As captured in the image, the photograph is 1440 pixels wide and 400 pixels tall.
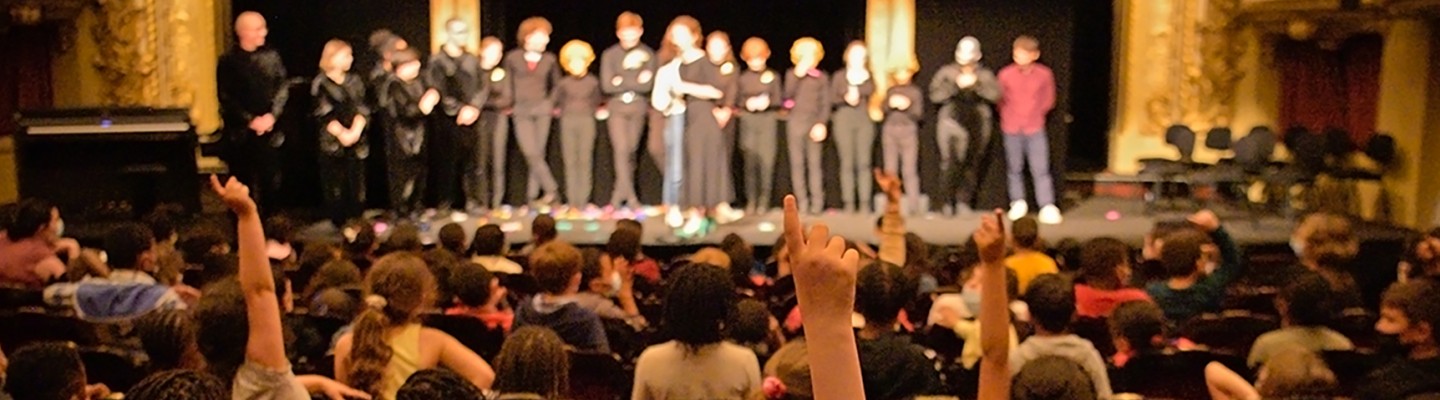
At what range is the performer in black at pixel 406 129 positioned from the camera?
8617 mm

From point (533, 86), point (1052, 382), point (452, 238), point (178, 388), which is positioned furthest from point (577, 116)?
point (178, 388)

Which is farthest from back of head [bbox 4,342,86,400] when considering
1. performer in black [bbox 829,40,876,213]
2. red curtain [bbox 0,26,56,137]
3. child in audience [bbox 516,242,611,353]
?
red curtain [bbox 0,26,56,137]

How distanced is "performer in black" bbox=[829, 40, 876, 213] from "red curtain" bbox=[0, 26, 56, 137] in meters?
5.30

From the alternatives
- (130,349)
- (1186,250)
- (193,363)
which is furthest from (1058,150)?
(193,363)

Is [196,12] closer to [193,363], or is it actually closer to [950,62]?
[950,62]

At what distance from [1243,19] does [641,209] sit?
15.2 feet

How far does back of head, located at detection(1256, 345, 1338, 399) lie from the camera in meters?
3.09

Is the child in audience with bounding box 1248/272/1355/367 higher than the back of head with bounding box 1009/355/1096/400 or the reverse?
the reverse

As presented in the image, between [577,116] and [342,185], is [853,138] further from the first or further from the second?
[342,185]

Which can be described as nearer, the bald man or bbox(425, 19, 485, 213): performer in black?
the bald man

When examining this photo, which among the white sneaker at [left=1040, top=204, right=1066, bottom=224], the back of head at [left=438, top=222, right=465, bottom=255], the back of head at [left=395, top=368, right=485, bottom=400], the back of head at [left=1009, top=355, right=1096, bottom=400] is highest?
the back of head at [left=395, top=368, right=485, bottom=400]

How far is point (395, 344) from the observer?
350 cm

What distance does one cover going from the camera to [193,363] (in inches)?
123

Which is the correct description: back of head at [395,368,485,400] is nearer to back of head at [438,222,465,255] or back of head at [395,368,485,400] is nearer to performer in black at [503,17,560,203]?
back of head at [438,222,465,255]
